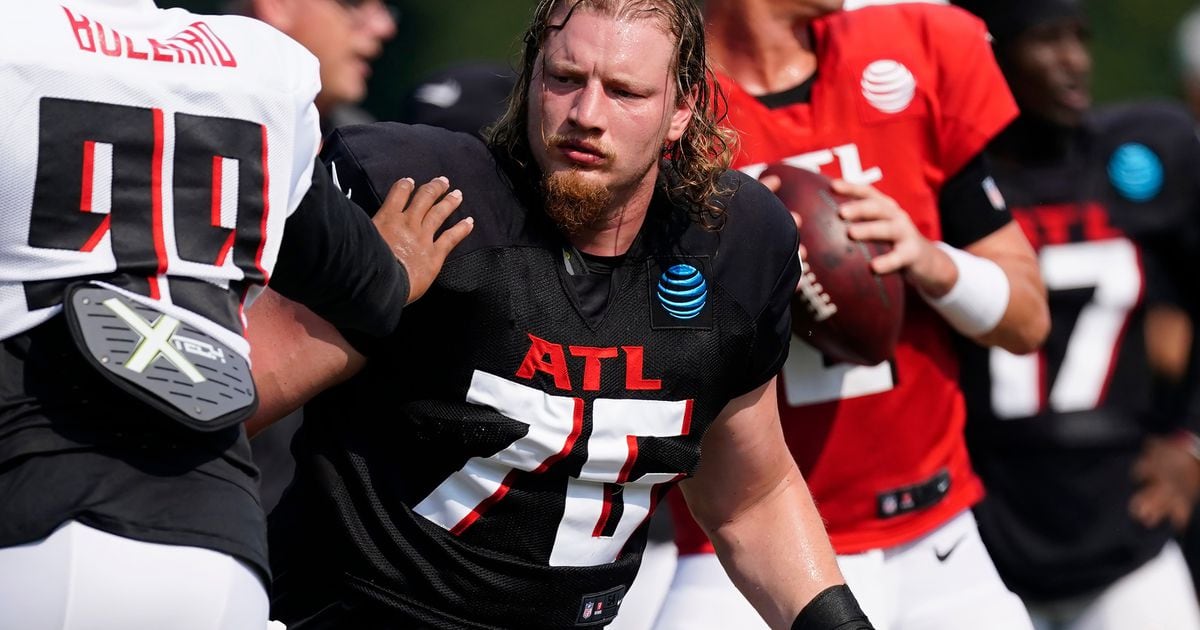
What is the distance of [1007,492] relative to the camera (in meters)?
5.26

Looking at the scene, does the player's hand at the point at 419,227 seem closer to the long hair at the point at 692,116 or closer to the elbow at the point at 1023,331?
the long hair at the point at 692,116

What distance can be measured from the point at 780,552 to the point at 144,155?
1.68 metres

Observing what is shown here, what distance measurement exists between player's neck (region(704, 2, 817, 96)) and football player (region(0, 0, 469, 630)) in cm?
207

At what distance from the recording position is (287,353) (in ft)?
9.50

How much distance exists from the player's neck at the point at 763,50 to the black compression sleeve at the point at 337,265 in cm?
174

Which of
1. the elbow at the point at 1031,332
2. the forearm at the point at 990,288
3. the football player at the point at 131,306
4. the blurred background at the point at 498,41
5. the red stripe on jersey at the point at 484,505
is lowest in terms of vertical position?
the blurred background at the point at 498,41

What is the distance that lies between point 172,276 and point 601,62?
3.74ft

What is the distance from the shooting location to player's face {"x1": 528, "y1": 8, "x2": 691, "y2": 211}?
3057 mm

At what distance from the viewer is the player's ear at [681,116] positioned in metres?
3.27

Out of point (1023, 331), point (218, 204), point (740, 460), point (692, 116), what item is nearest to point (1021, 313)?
point (1023, 331)

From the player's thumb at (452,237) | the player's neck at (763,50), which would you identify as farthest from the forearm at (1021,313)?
the player's thumb at (452,237)

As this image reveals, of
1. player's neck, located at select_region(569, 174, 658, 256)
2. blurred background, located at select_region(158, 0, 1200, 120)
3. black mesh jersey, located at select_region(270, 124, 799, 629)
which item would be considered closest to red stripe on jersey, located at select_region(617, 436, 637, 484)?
black mesh jersey, located at select_region(270, 124, 799, 629)

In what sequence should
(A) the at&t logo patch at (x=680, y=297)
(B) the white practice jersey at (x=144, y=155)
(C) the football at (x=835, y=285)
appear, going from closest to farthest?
(B) the white practice jersey at (x=144, y=155), (A) the at&t logo patch at (x=680, y=297), (C) the football at (x=835, y=285)

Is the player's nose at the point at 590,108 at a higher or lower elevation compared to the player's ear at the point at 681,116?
higher
